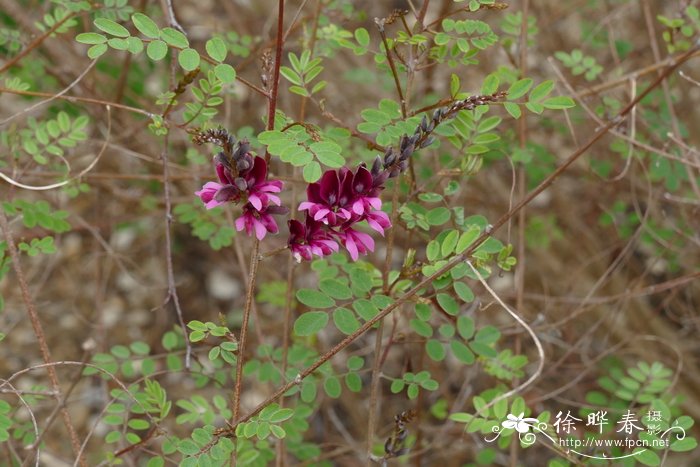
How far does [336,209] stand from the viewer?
1119 mm

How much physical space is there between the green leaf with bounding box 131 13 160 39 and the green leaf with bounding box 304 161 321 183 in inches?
12.6

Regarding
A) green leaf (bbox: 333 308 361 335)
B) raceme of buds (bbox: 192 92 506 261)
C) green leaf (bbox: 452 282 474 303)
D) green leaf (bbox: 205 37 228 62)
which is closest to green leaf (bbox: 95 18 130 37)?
green leaf (bbox: 205 37 228 62)

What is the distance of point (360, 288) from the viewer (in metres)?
1.33

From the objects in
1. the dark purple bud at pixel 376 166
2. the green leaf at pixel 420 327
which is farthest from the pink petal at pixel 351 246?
the green leaf at pixel 420 327

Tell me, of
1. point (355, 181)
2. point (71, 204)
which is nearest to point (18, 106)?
point (71, 204)

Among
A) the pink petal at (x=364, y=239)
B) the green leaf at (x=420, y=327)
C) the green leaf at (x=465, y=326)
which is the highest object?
the pink petal at (x=364, y=239)

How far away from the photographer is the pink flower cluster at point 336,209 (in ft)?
3.63

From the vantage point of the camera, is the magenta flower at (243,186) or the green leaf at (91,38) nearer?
the magenta flower at (243,186)

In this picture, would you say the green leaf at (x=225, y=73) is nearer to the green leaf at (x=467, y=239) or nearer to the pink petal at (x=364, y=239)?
the pink petal at (x=364, y=239)

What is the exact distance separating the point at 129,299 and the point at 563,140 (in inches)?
74.9

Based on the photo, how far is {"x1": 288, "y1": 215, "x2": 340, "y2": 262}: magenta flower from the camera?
1.11 metres

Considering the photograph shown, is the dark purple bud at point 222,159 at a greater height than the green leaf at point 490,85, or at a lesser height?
lesser

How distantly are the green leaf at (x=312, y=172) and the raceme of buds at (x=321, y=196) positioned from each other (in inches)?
0.9

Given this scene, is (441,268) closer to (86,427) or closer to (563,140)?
(563,140)
